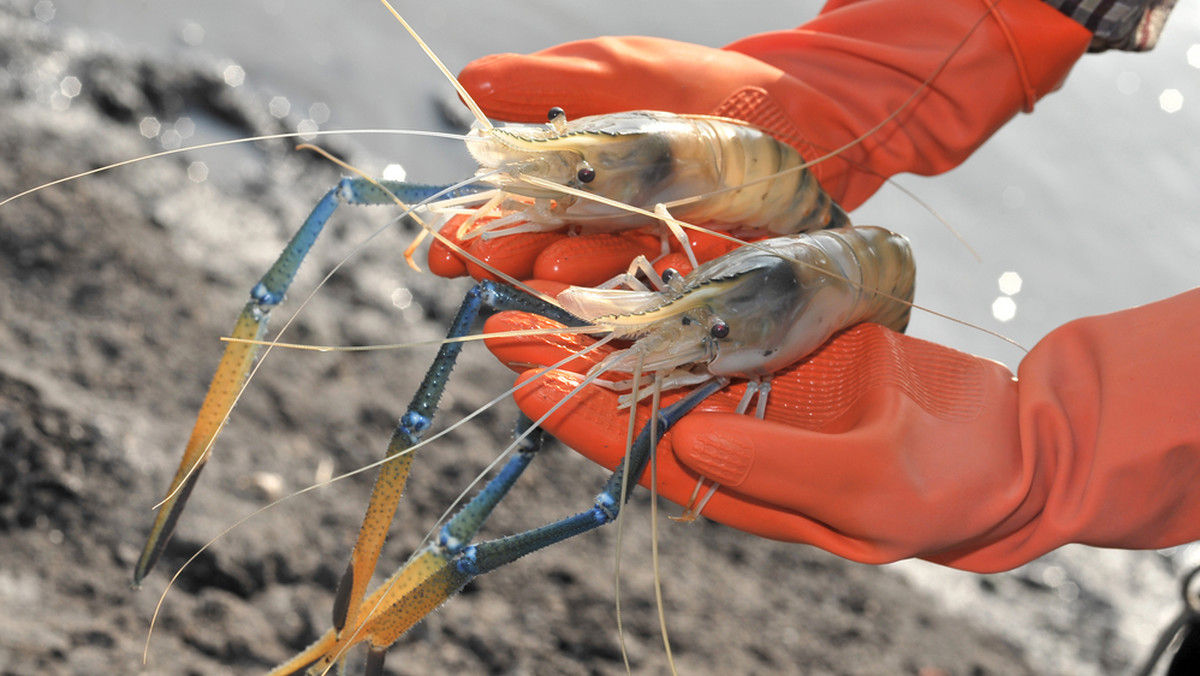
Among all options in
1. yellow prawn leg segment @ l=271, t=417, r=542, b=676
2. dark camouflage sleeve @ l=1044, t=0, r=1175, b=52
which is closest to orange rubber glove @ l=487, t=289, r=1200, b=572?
yellow prawn leg segment @ l=271, t=417, r=542, b=676

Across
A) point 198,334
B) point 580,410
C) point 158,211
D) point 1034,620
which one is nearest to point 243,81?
point 158,211

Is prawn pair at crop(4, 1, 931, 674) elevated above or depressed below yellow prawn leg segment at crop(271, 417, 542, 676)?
above

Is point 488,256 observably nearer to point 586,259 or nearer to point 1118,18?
point 586,259

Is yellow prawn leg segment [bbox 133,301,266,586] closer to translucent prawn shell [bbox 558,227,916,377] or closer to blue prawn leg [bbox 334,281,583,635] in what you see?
blue prawn leg [bbox 334,281,583,635]

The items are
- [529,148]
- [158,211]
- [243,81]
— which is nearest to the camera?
[529,148]

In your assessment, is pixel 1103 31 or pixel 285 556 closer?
pixel 1103 31

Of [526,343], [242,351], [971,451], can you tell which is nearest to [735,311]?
[526,343]

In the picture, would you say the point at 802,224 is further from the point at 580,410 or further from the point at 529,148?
the point at 580,410
